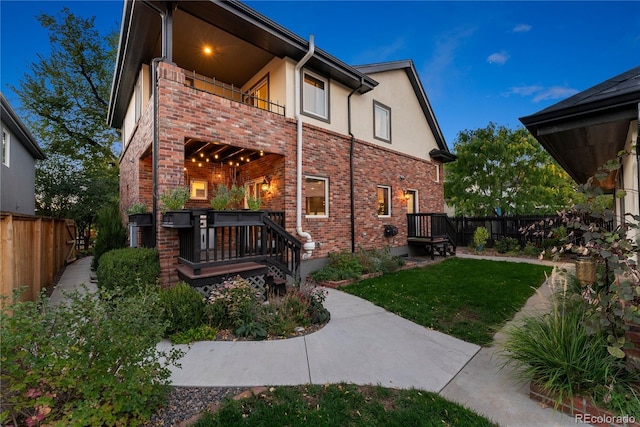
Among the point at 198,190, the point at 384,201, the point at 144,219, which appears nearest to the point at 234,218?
the point at 144,219

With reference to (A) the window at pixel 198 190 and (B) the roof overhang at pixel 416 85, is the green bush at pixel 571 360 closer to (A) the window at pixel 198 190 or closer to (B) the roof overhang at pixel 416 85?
(A) the window at pixel 198 190

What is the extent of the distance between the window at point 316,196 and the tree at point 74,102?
1248 cm

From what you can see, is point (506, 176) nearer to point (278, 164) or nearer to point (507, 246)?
point (507, 246)

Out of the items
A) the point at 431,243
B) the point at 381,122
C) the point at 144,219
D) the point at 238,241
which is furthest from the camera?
the point at 381,122

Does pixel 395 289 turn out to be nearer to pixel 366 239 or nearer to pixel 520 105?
pixel 366 239

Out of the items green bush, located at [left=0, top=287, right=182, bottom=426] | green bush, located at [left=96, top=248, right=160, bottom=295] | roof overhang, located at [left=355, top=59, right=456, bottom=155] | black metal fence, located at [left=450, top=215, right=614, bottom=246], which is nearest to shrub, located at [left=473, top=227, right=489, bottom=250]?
black metal fence, located at [left=450, top=215, right=614, bottom=246]

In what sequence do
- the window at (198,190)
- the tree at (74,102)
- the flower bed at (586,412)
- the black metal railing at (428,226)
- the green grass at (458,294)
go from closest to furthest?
1. the flower bed at (586,412)
2. the green grass at (458,294)
3. the window at (198,190)
4. the black metal railing at (428,226)
5. the tree at (74,102)

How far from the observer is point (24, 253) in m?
5.15

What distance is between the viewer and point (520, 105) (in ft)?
61.9

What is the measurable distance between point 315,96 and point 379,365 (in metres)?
7.86

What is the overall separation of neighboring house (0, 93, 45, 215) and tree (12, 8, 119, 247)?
2.69 metres

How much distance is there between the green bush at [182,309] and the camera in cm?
407

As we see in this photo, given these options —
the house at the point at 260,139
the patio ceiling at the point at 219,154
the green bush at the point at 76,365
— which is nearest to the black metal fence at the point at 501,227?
the house at the point at 260,139

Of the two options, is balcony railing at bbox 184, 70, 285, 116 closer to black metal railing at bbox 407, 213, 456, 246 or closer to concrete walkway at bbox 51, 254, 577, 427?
concrete walkway at bbox 51, 254, 577, 427
